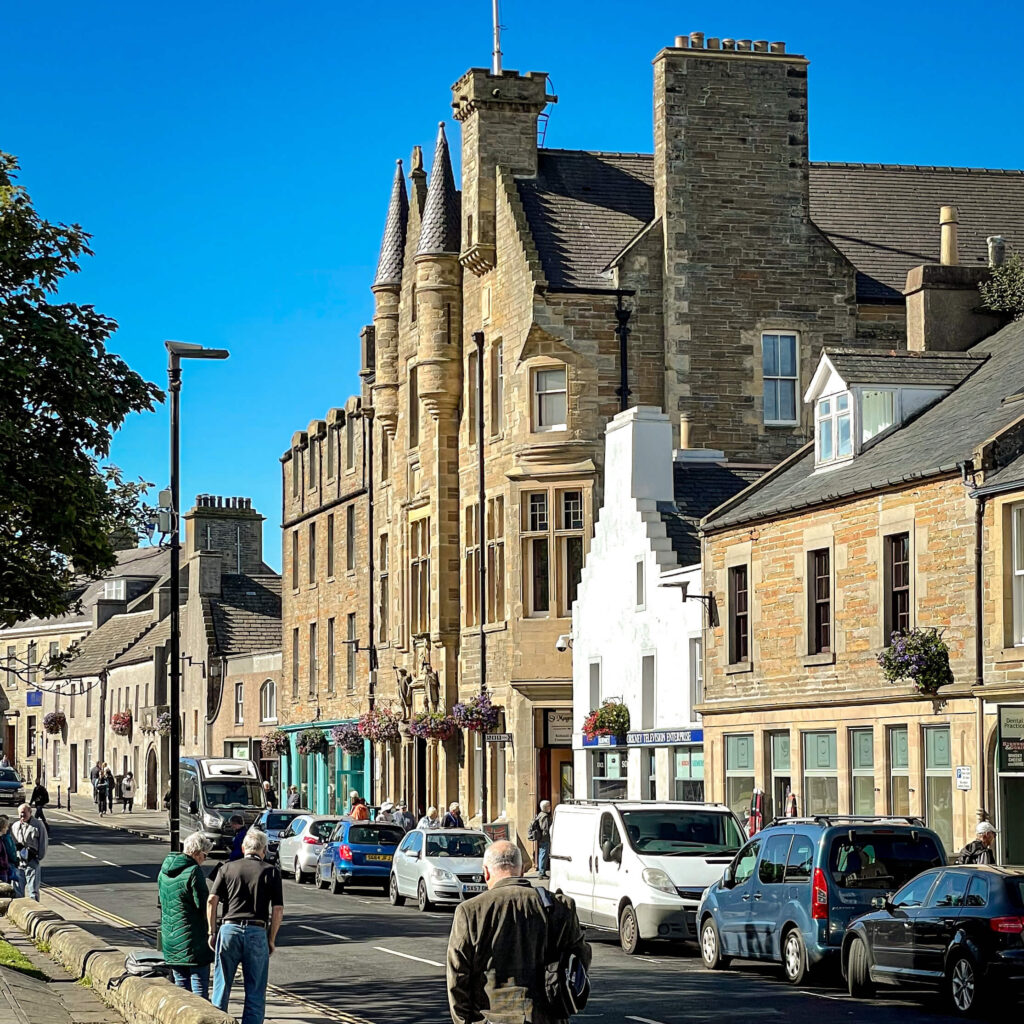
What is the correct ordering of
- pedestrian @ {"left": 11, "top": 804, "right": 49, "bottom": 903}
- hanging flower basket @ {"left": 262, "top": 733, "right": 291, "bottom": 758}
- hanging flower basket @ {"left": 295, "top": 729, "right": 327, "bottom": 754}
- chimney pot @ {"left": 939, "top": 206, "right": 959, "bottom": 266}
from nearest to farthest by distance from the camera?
pedestrian @ {"left": 11, "top": 804, "right": 49, "bottom": 903} → chimney pot @ {"left": 939, "top": 206, "right": 959, "bottom": 266} → hanging flower basket @ {"left": 295, "top": 729, "right": 327, "bottom": 754} → hanging flower basket @ {"left": 262, "top": 733, "right": 291, "bottom": 758}

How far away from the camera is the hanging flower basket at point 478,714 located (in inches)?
1849

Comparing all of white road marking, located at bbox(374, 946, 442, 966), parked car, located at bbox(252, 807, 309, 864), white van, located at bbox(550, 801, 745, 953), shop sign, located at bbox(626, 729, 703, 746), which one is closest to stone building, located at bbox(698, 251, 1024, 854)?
shop sign, located at bbox(626, 729, 703, 746)

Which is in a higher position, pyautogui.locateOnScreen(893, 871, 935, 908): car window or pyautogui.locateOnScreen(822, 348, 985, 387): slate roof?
pyautogui.locateOnScreen(822, 348, 985, 387): slate roof

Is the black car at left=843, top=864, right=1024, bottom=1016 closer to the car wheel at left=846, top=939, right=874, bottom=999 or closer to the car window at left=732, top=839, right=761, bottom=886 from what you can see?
the car wheel at left=846, top=939, right=874, bottom=999

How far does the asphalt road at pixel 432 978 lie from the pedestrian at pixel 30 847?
57.5 inches

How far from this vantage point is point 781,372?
1800 inches

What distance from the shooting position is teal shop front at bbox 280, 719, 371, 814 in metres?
60.9

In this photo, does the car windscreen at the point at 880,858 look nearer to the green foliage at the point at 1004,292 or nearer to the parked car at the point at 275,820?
the green foliage at the point at 1004,292

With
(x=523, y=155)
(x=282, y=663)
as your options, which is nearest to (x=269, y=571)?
(x=282, y=663)

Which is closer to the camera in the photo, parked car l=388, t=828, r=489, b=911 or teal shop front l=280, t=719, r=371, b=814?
parked car l=388, t=828, r=489, b=911

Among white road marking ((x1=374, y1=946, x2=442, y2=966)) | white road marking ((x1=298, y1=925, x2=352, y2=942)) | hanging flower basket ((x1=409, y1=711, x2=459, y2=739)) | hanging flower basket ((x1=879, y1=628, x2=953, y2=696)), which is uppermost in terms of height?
hanging flower basket ((x1=879, y1=628, x2=953, y2=696))

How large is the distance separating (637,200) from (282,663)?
2931cm

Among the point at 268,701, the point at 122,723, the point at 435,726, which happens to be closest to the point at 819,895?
the point at 435,726

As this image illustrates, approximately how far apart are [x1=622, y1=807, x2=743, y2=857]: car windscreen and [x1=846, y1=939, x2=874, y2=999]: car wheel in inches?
224
